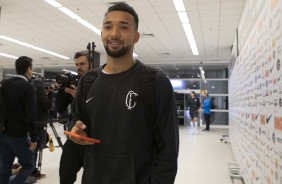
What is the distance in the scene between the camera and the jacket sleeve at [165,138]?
113 centimetres

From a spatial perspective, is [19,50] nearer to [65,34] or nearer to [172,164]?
[65,34]

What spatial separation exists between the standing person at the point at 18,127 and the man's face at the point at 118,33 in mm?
1938

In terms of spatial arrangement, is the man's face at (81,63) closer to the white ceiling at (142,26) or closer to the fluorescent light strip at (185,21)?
the white ceiling at (142,26)

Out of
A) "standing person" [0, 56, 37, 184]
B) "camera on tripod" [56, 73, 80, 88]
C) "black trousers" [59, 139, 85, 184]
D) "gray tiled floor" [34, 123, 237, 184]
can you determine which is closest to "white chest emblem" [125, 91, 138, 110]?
"black trousers" [59, 139, 85, 184]

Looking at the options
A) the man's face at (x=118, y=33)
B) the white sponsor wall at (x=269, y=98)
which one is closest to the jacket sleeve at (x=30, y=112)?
the man's face at (x=118, y=33)

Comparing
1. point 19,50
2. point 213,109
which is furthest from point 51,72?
point 213,109

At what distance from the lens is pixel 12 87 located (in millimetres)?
2809

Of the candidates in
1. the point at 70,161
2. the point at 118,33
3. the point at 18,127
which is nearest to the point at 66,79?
the point at 18,127

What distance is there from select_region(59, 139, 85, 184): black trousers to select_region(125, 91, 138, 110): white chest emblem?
0.38m

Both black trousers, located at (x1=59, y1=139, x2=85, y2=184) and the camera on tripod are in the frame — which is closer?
black trousers, located at (x1=59, y1=139, x2=85, y2=184)

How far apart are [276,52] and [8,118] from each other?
104 inches

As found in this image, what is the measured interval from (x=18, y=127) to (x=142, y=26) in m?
5.35

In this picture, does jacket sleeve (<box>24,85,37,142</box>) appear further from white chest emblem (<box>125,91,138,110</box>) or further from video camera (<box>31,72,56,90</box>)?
white chest emblem (<box>125,91,138,110</box>)

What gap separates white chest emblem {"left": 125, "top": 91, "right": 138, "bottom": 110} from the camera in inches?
45.2
